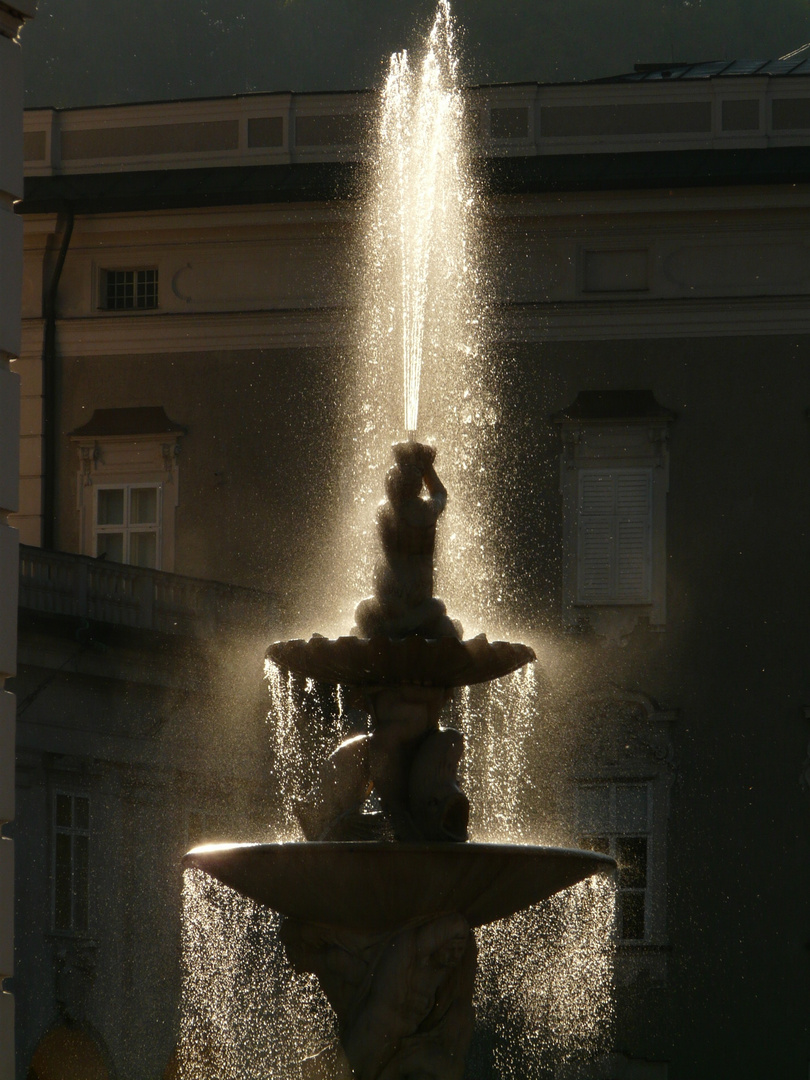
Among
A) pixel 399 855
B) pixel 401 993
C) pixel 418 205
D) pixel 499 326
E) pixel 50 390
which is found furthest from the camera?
pixel 50 390

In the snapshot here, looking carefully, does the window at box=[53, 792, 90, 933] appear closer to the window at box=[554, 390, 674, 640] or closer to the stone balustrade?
the stone balustrade

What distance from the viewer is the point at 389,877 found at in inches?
408

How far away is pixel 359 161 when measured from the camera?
2609 centimetres

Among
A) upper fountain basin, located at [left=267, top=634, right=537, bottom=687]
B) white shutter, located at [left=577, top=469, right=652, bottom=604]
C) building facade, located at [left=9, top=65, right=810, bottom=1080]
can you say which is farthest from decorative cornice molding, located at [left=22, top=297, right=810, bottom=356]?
upper fountain basin, located at [left=267, top=634, right=537, bottom=687]

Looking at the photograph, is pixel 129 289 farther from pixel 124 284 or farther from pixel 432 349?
pixel 432 349

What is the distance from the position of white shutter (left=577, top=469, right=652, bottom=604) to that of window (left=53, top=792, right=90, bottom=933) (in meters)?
6.26

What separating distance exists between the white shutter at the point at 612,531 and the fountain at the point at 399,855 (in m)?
13.4

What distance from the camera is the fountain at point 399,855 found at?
34.2 feet

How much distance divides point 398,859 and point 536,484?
15.2 m

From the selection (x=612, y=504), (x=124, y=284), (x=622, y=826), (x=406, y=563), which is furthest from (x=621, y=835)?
(x=406, y=563)

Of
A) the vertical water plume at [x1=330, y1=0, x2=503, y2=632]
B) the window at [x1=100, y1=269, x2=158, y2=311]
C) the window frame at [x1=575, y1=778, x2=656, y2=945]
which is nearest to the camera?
the window frame at [x1=575, y1=778, x2=656, y2=945]

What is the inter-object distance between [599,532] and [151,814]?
241 inches

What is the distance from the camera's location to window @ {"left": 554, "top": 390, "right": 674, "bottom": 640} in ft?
82.3

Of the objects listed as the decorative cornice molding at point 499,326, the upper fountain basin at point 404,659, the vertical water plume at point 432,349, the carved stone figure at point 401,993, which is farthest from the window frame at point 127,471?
the carved stone figure at point 401,993
